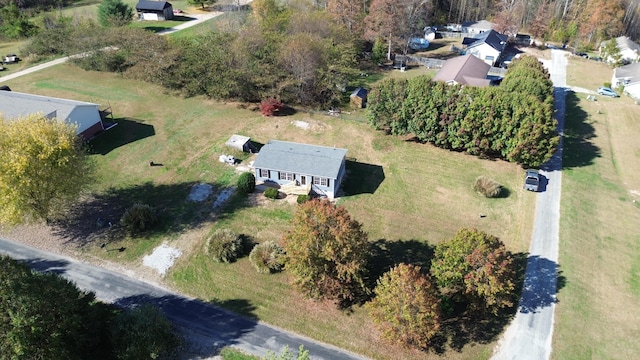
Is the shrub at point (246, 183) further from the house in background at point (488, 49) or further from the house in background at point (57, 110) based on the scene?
the house in background at point (488, 49)

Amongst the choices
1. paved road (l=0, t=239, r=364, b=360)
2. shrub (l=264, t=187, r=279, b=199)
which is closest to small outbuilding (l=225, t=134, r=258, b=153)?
shrub (l=264, t=187, r=279, b=199)

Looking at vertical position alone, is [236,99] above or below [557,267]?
above

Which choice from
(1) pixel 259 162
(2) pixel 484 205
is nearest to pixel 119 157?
(1) pixel 259 162

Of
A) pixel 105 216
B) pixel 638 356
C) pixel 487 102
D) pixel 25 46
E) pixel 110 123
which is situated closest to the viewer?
pixel 638 356

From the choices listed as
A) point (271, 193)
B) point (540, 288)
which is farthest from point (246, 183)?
point (540, 288)

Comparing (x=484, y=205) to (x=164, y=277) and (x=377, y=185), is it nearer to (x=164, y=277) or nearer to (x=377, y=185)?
(x=377, y=185)

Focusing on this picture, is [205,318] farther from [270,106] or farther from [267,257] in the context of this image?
[270,106]
